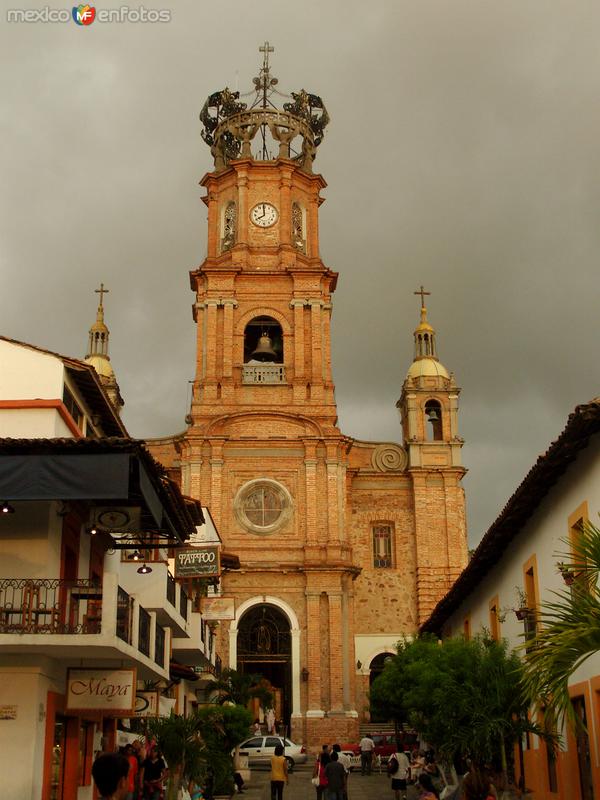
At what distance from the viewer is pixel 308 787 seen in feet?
108

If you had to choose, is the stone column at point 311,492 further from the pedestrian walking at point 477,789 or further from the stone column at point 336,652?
the pedestrian walking at point 477,789

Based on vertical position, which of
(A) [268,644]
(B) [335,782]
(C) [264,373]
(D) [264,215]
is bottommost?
(B) [335,782]

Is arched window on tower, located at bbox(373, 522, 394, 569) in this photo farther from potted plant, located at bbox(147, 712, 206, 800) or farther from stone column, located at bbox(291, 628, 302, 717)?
potted plant, located at bbox(147, 712, 206, 800)

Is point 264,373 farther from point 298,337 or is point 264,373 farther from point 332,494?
point 332,494

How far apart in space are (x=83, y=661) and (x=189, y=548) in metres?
9.73

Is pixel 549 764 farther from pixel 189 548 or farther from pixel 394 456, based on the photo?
pixel 394 456

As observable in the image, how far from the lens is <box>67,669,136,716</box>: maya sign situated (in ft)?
59.9

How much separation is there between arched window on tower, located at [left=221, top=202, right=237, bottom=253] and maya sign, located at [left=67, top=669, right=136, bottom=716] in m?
37.1

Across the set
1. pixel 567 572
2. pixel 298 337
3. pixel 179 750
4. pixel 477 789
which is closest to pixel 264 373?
pixel 298 337

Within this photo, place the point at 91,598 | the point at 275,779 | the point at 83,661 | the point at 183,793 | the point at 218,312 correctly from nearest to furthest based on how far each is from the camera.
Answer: the point at 91,598 < the point at 83,661 < the point at 183,793 < the point at 275,779 < the point at 218,312

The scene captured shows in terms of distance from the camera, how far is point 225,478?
160 ft

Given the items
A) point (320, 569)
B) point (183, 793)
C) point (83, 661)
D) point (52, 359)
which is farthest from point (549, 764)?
point (320, 569)

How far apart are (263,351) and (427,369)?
9254 millimetres

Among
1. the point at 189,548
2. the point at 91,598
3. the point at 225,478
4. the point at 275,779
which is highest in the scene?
the point at 225,478
